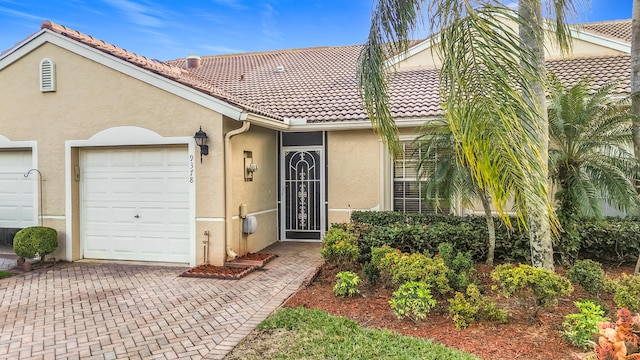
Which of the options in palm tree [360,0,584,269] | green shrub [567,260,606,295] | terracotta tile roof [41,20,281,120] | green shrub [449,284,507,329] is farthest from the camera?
terracotta tile roof [41,20,281,120]

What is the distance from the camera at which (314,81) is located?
14.3 meters

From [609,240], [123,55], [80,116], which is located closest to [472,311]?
[609,240]

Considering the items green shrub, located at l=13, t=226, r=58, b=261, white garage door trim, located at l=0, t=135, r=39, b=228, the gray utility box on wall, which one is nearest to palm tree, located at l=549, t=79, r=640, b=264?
the gray utility box on wall

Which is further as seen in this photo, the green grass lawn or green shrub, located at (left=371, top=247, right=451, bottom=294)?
green shrub, located at (left=371, top=247, right=451, bottom=294)

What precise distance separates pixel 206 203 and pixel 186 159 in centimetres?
117

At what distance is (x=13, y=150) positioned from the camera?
10242mm

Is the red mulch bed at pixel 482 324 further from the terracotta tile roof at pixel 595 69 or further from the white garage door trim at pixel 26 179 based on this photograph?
the white garage door trim at pixel 26 179

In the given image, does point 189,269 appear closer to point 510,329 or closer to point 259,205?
point 259,205

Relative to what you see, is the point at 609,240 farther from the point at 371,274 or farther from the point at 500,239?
the point at 371,274

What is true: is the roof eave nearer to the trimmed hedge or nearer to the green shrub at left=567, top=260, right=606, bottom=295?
the trimmed hedge

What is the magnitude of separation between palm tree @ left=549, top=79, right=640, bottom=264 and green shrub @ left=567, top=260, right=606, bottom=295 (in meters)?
1.24

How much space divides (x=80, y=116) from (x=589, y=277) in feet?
35.3

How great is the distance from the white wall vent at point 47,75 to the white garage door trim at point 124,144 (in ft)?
4.41

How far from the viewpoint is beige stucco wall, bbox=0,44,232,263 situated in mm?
8867
